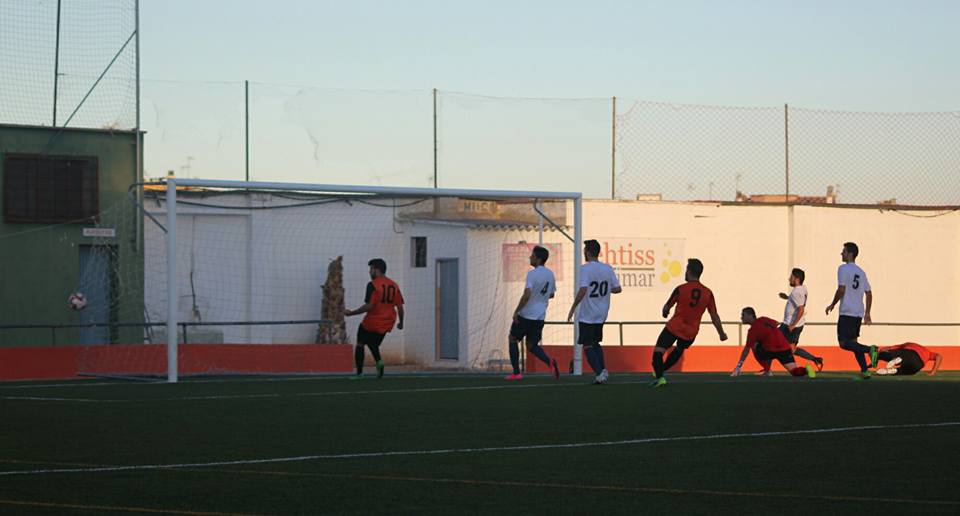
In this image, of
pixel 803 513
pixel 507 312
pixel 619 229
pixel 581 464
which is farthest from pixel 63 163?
pixel 803 513

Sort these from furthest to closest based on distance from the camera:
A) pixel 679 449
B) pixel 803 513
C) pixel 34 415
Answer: pixel 34 415 → pixel 679 449 → pixel 803 513

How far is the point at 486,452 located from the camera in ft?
33.3

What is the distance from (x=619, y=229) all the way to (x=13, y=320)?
14.3 metres

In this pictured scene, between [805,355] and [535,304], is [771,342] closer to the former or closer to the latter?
[805,355]

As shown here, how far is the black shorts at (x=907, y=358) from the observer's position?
21484 mm

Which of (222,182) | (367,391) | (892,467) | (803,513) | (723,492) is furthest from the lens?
(222,182)

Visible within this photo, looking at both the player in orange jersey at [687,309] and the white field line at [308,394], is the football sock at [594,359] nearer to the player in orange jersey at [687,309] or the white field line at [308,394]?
the white field line at [308,394]

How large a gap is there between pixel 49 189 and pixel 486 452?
59.1 feet

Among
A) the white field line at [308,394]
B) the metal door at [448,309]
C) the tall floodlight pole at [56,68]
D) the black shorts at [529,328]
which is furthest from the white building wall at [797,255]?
the white field line at [308,394]

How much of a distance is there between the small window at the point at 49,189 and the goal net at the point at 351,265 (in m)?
2.38

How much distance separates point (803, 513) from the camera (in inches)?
284

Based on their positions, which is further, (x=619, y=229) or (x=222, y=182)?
(x=619, y=229)

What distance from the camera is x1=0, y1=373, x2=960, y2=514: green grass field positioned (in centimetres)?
766

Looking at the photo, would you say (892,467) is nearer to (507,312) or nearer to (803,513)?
(803,513)
